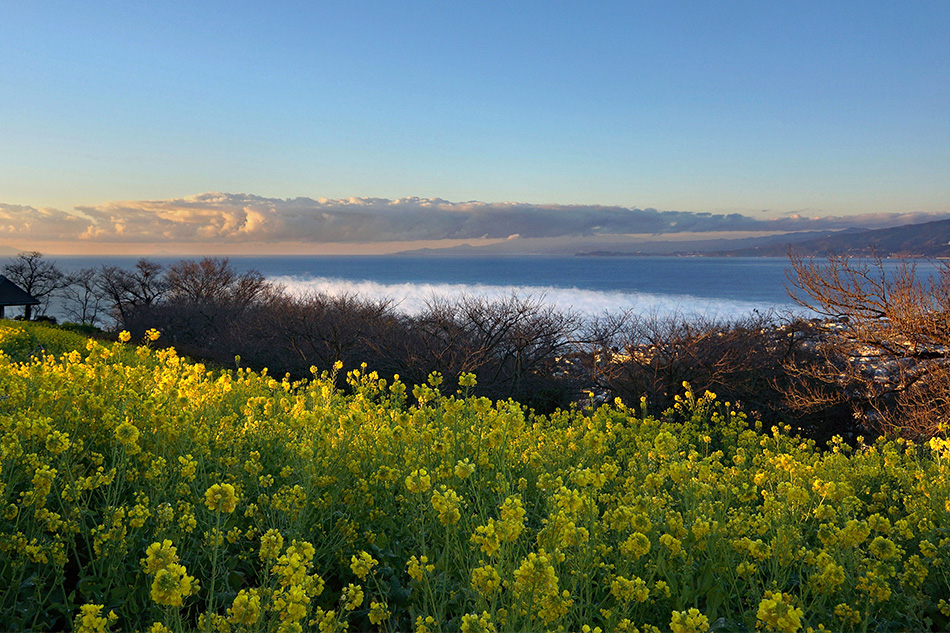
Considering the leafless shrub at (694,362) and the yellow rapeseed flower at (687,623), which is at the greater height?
the yellow rapeseed flower at (687,623)

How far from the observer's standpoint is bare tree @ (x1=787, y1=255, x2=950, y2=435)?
47.8ft

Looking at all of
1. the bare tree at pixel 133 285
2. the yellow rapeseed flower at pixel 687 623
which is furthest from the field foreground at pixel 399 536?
the bare tree at pixel 133 285

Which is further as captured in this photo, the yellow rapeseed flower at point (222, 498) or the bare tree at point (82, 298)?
the bare tree at point (82, 298)

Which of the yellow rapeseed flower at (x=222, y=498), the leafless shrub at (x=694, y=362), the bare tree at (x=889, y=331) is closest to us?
the yellow rapeseed flower at (x=222, y=498)

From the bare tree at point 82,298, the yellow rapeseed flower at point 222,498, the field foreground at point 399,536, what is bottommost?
the bare tree at point 82,298

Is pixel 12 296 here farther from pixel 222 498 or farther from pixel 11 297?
pixel 222 498

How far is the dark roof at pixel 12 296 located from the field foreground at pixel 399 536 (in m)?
47.2

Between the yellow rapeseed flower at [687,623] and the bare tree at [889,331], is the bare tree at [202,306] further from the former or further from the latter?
the yellow rapeseed flower at [687,623]

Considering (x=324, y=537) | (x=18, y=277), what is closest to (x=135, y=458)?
(x=324, y=537)

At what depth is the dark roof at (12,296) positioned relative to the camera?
4184 centimetres

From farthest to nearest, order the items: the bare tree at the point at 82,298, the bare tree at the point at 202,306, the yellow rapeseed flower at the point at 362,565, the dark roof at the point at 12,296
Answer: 1. the bare tree at the point at 82,298
2. the dark roof at the point at 12,296
3. the bare tree at the point at 202,306
4. the yellow rapeseed flower at the point at 362,565

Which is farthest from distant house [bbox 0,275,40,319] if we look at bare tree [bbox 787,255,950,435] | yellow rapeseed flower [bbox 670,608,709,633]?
yellow rapeseed flower [bbox 670,608,709,633]

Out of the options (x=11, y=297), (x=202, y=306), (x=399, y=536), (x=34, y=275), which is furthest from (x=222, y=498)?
(x=34, y=275)

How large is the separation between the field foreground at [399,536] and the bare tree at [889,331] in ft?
37.8
